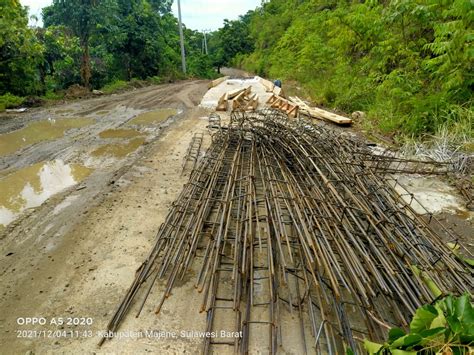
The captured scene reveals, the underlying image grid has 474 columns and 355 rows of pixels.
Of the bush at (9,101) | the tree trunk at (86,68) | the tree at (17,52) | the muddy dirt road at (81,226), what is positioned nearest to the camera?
the muddy dirt road at (81,226)

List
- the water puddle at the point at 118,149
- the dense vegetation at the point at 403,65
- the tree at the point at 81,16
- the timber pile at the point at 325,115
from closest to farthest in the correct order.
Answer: the dense vegetation at the point at 403,65, the water puddle at the point at 118,149, the timber pile at the point at 325,115, the tree at the point at 81,16

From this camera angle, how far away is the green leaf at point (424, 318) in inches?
60.4

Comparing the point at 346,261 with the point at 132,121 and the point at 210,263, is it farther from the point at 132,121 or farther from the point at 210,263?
the point at 132,121

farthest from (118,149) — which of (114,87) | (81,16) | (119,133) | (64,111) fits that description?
(81,16)

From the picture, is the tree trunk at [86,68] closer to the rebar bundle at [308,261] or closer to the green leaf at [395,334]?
the rebar bundle at [308,261]

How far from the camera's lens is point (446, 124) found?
515cm

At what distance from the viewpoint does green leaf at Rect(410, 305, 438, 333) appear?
1535mm

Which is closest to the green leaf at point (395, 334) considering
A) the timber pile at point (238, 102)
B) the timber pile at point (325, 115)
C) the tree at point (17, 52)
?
the timber pile at point (325, 115)

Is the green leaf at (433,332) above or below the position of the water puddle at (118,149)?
above

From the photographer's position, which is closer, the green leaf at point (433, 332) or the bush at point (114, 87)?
the green leaf at point (433, 332)

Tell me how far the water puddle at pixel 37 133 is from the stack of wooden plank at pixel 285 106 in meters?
5.38

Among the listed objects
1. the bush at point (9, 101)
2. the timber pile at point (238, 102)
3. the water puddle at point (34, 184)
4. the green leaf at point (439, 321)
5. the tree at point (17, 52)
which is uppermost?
the tree at point (17, 52)

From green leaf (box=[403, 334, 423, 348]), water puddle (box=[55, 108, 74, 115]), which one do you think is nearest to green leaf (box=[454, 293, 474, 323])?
green leaf (box=[403, 334, 423, 348])

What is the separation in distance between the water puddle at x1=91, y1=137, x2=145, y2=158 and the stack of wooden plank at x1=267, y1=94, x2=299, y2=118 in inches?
164
